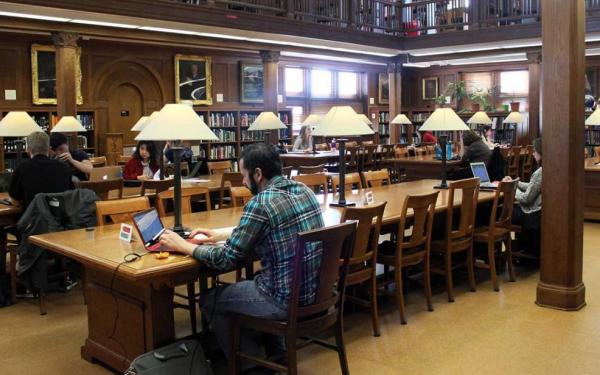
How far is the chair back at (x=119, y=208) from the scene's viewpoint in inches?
167

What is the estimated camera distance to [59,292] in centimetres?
539

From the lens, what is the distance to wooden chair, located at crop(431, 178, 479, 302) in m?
5.02

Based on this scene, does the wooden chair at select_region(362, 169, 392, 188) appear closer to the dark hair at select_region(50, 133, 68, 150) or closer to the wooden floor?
the wooden floor

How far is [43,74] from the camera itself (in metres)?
10.2

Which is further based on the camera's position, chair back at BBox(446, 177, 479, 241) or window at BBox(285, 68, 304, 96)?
window at BBox(285, 68, 304, 96)

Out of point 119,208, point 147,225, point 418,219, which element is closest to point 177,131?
point 147,225

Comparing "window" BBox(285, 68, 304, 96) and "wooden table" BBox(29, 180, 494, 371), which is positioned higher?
"window" BBox(285, 68, 304, 96)

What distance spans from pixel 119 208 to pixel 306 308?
1.76 m

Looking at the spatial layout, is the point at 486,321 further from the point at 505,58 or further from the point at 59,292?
the point at 505,58

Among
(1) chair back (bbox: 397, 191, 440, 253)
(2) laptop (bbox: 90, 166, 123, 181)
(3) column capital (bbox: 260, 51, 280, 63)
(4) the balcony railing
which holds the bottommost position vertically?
(1) chair back (bbox: 397, 191, 440, 253)

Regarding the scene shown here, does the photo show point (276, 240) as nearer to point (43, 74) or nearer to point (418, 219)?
point (418, 219)

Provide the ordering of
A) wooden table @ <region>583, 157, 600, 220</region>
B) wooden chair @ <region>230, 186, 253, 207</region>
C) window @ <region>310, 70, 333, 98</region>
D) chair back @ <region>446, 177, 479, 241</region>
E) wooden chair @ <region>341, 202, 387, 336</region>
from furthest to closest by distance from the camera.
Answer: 1. window @ <region>310, 70, 333, 98</region>
2. wooden table @ <region>583, 157, 600, 220</region>
3. wooden chair @ <region>230, 186, 253, 207</region>
4. chair back @ <region>446, 177, 479, 241</region>
5. wooden chair @ <region>341, 202, 387, 336</region>

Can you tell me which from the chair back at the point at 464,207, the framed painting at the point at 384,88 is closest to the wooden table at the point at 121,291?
the chair back at the point at 464,207

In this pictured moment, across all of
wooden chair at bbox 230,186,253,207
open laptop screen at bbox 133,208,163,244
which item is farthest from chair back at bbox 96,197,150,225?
wooden chair at bbox 230,186,253,207
